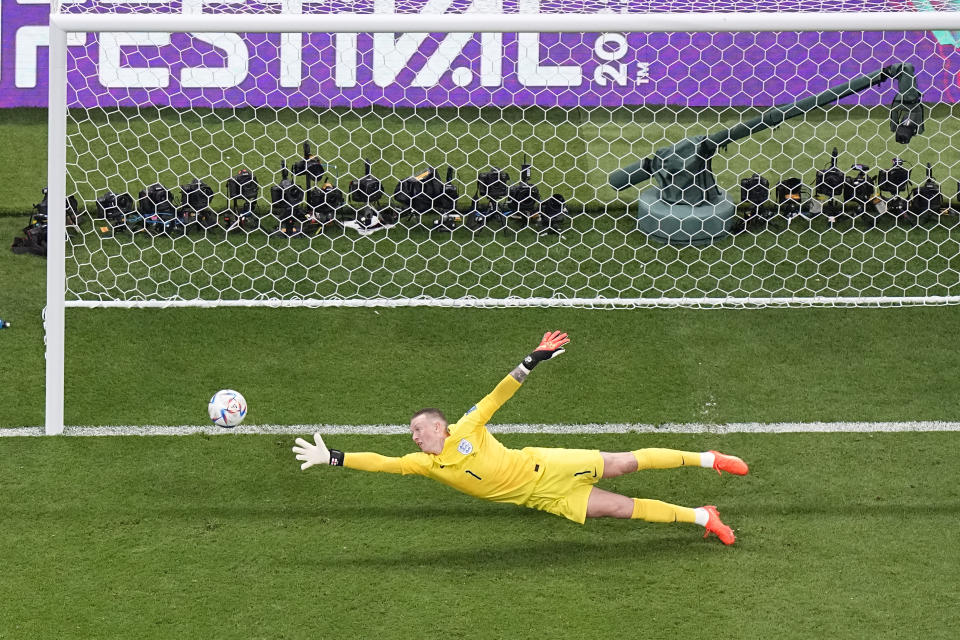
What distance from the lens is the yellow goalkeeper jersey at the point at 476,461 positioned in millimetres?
6133

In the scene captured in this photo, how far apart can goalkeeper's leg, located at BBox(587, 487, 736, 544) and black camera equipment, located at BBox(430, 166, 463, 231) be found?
3.55 metres

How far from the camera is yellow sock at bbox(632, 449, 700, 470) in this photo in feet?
21.3

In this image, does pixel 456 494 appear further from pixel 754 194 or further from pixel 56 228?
pixel 754 194

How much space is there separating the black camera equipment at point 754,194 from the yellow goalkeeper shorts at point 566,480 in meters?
3.91

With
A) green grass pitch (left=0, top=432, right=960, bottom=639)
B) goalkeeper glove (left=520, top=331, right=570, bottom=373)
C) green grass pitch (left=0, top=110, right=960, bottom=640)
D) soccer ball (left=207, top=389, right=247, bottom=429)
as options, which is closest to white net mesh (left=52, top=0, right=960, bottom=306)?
green grass pitch (left=0, top=110, right=960, bottom=640)

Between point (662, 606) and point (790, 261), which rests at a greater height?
point (790, 261)

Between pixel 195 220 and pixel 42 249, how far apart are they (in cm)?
117

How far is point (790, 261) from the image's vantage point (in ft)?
30.0

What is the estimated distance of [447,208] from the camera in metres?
9.52

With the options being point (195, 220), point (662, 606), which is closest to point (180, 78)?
point (195, 220)

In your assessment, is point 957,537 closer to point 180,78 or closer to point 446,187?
point 446,187

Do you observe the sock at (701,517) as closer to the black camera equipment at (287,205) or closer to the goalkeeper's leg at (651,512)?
the goalkeeper's leg at (651,512)

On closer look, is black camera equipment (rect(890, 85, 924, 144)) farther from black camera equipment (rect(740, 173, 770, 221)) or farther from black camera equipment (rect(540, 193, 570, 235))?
black camera equipment (rect(540, 193, 570, 235))

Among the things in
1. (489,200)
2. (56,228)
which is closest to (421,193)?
(489,200)
